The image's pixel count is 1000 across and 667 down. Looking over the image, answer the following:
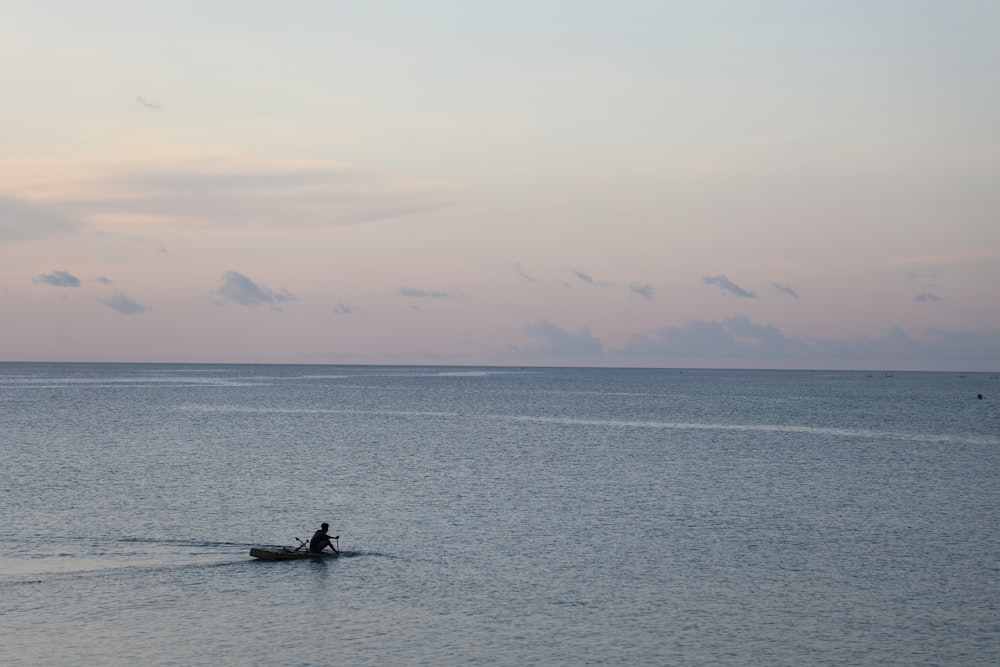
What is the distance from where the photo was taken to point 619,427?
137m

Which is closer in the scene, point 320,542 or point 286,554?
point 286,554

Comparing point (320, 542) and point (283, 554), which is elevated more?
point (320, 542)

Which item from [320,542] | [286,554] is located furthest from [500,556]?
[286,554]

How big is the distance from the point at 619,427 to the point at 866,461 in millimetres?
46740

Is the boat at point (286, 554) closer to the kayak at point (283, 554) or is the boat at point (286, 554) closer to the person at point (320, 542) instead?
the kayak at point (283, 554)

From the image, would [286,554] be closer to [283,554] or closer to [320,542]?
[283,554]

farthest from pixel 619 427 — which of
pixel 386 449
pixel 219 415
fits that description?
pixel 219 415

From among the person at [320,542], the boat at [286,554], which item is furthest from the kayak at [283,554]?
the person at [320,542]

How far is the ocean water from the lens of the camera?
115 feet

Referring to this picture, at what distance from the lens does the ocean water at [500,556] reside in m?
34.9

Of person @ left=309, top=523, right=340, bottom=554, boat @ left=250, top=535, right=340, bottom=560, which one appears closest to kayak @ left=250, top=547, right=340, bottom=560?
boat @ left=250, top=535, right=340, bottom=560

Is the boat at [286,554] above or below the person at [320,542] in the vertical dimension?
below

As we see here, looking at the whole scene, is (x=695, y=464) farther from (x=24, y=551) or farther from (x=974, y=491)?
(x=24, y=551)

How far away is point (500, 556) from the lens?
48.3 m
